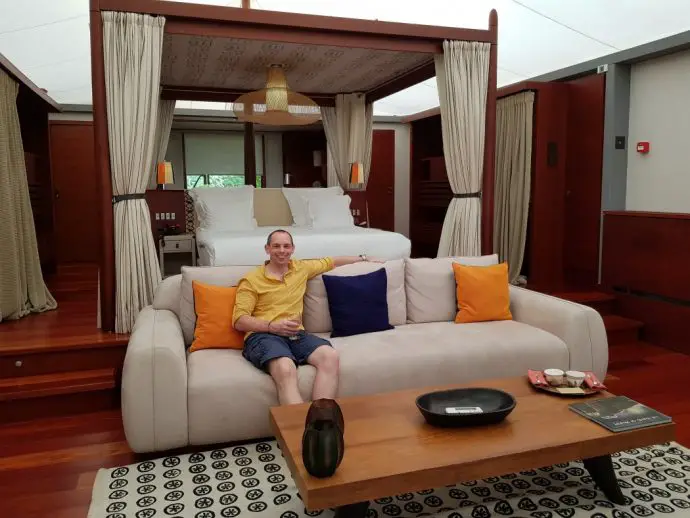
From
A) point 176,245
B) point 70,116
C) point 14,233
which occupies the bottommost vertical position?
point 176,245

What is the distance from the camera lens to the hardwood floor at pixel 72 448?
2.33 metres

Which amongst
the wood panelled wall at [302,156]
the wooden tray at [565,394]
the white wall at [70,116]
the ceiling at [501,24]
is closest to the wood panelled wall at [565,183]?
the ceiling at [501,24]

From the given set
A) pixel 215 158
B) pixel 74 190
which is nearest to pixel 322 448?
pixel 74 190

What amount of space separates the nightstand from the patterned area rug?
353 cm

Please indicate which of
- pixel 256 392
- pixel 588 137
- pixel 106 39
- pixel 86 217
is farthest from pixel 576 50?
pixel 86 217

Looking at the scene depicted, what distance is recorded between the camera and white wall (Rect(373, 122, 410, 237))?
32.1ft

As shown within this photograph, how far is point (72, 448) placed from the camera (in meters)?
2.83

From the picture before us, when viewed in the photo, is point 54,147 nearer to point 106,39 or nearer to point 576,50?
point 106,39

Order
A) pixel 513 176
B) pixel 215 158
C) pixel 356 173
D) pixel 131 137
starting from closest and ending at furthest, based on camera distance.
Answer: pixel 131 137 < pixel 513 176 < pixel 356 173 < pixel 215 158

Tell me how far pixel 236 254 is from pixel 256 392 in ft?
6.89

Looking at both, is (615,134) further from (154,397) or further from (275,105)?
(154,397)

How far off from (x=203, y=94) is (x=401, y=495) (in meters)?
5.74

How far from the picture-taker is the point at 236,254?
4.59 m

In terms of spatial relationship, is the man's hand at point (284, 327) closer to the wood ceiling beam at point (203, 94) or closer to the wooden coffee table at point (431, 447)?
the wooden coffee table at point (431, 447)
